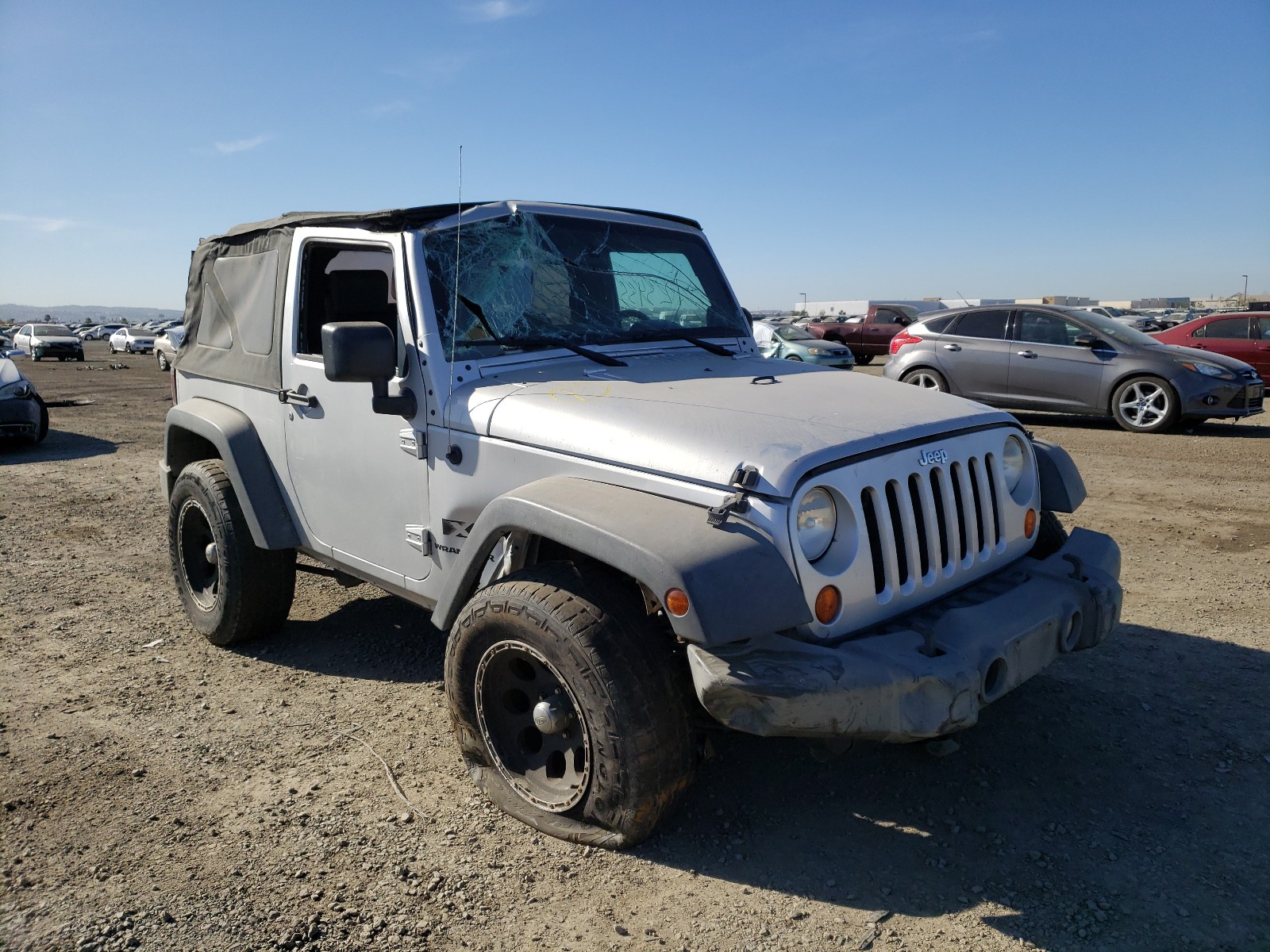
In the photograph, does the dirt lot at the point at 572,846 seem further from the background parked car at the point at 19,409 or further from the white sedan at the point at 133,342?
the white sedan at the point at 133,342

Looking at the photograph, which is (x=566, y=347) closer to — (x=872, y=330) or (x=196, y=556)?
(x=196, y=556)

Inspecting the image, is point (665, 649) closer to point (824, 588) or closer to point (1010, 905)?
point (824, 588)

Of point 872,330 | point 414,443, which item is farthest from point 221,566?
point 872,330

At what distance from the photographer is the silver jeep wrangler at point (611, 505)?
254 cm

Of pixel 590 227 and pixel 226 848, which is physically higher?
pixel 590 227

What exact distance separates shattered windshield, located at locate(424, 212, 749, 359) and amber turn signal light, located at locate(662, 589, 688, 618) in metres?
1.39

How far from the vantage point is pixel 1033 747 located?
11.6ft

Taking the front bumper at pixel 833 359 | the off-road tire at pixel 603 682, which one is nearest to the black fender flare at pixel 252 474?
the off-road tire at pixel 603 682

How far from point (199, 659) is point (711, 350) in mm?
2957

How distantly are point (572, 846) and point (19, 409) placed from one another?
1130 cm

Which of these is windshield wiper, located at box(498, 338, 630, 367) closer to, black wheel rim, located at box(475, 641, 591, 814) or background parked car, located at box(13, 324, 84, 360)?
black wheel rim, located at box(475, 641, 591, 814)

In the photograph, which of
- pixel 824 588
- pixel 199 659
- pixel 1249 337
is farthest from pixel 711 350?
pixel 1249 337

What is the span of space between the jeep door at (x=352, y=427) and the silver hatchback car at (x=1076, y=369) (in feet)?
31.7

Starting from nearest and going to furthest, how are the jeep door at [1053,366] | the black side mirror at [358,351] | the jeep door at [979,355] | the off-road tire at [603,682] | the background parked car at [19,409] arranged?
the off-road tire at [603,682] < the black side mirror at [358,351] < the background parked car at [19,409] < the jeep door at [1053,366] < the jeep door at [979,355]
